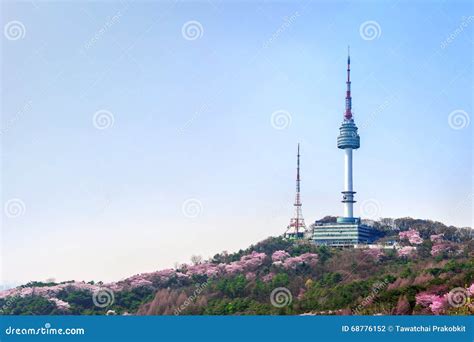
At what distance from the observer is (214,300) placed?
149 feet

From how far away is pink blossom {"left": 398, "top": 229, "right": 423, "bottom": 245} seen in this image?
222ft

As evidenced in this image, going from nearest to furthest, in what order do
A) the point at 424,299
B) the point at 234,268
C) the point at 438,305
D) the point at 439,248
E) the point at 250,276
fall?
1. the point at 438,305
2. the point at 424,299
3. the point at 250,276
4. the point at 234,268
5. the point at 439,248

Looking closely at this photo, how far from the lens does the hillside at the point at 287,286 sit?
33.4 m

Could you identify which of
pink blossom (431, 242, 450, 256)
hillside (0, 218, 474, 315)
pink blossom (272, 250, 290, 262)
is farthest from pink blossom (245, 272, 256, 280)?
pink blossom (431, 242, 450, 256)

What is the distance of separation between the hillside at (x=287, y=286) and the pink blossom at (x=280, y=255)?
10 centimetres

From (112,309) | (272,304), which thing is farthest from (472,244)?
(112,309)

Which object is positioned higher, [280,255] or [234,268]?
[280,255]

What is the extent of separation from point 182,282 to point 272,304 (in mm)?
13869

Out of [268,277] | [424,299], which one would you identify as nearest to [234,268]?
[268,277]

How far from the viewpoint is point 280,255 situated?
59.5 metres

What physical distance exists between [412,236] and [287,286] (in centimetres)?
2448

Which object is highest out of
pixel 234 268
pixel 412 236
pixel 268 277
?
pixel 412 236

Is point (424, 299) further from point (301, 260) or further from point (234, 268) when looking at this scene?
point (234, 268)

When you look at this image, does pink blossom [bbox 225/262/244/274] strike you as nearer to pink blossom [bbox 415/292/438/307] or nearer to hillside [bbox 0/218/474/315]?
hillside [bbox 0/218/474/315]
